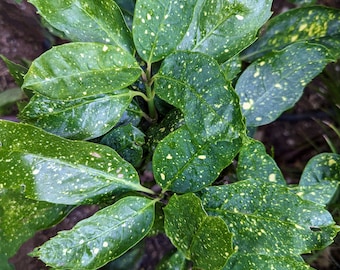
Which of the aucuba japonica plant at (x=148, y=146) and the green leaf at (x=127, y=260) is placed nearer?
the aucuba japonica plant at (x=148, y=146)

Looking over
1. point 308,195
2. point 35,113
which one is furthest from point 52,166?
point 308,195

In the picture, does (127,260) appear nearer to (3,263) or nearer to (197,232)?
(3,263)

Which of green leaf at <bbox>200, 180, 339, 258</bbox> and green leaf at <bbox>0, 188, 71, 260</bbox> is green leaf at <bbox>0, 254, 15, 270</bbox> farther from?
green leaf at <bbox>200, 180, 339, 258</bbox>

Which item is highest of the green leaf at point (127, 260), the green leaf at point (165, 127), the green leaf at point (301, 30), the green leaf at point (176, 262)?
the green leaf at point (165, 127)

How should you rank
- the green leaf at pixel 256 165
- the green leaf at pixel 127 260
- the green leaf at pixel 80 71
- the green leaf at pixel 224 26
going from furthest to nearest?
the green leaf at pixel 127 260 < the green leaf at pixel 256 165 < the green leaf at pixel 224 26 < the green leaf at pixel 80 71

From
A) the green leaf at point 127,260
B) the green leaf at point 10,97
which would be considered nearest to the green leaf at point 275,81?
the green leaf at point 127,260

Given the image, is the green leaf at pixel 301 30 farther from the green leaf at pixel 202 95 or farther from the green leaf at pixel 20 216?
the green leaf at pixel 20 216

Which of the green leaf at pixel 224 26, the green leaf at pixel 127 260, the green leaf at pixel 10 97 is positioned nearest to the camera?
the green leaf at pixel 224 26

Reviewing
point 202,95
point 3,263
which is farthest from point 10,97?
point 202,95

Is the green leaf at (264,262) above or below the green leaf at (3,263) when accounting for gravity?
below
